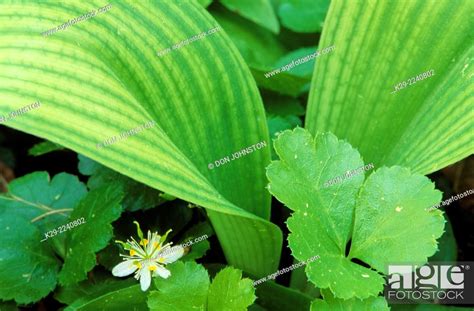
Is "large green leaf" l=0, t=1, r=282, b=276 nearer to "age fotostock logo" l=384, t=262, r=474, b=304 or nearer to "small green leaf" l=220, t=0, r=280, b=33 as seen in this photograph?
"age fotostock logo" l=384, t=262, r=474, b=304

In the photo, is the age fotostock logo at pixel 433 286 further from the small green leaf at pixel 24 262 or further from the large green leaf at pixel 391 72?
the small green leaf at pixel 24 262

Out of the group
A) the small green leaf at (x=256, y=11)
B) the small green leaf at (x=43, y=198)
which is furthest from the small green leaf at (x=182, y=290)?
the small green leaf at (x=256, y=11)

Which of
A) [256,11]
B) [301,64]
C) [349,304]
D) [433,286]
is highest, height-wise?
[256,11]

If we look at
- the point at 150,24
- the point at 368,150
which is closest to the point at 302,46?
the point at 368,150

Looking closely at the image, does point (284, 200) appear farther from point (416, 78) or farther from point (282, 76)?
point (282, 76)

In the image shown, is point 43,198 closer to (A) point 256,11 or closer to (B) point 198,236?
(B) point 198,236

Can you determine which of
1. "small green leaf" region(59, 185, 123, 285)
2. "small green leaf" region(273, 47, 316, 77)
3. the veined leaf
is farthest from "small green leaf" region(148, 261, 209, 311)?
"small green leaf" region(273, 47, 316, 77)

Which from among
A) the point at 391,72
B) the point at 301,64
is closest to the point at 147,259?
the point at 391,72
